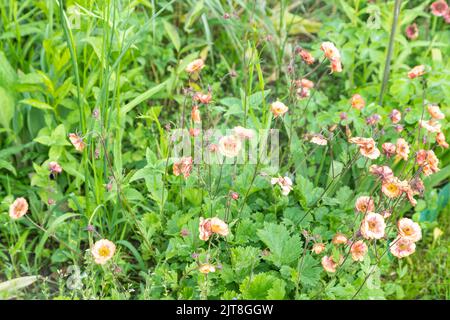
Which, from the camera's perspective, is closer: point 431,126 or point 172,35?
point 431,126

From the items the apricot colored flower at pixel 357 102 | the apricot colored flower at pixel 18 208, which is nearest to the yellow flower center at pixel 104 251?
the apricot colored flower at pixel 18 208

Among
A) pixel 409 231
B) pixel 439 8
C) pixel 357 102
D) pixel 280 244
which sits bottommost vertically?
pixel 280 244

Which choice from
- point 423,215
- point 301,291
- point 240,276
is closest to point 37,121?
point 240,276

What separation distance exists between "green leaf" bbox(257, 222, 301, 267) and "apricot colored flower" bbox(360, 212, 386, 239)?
275 millimetres

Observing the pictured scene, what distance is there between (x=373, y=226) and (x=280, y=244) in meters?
0.32

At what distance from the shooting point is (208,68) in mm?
2826

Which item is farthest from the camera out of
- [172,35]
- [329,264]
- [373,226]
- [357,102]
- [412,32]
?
[412,32]

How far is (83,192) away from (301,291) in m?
0.86

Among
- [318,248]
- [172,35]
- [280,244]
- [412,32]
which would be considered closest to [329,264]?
[318,248]

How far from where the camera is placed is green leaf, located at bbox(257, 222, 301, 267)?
185 cm

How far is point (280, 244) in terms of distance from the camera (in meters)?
1.87

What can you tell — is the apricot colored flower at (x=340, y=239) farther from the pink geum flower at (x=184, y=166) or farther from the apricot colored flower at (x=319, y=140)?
the pink geum flower at (x=184, y=166)

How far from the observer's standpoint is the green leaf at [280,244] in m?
1.85

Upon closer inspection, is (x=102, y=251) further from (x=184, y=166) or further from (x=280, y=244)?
(x=280, y=244)
